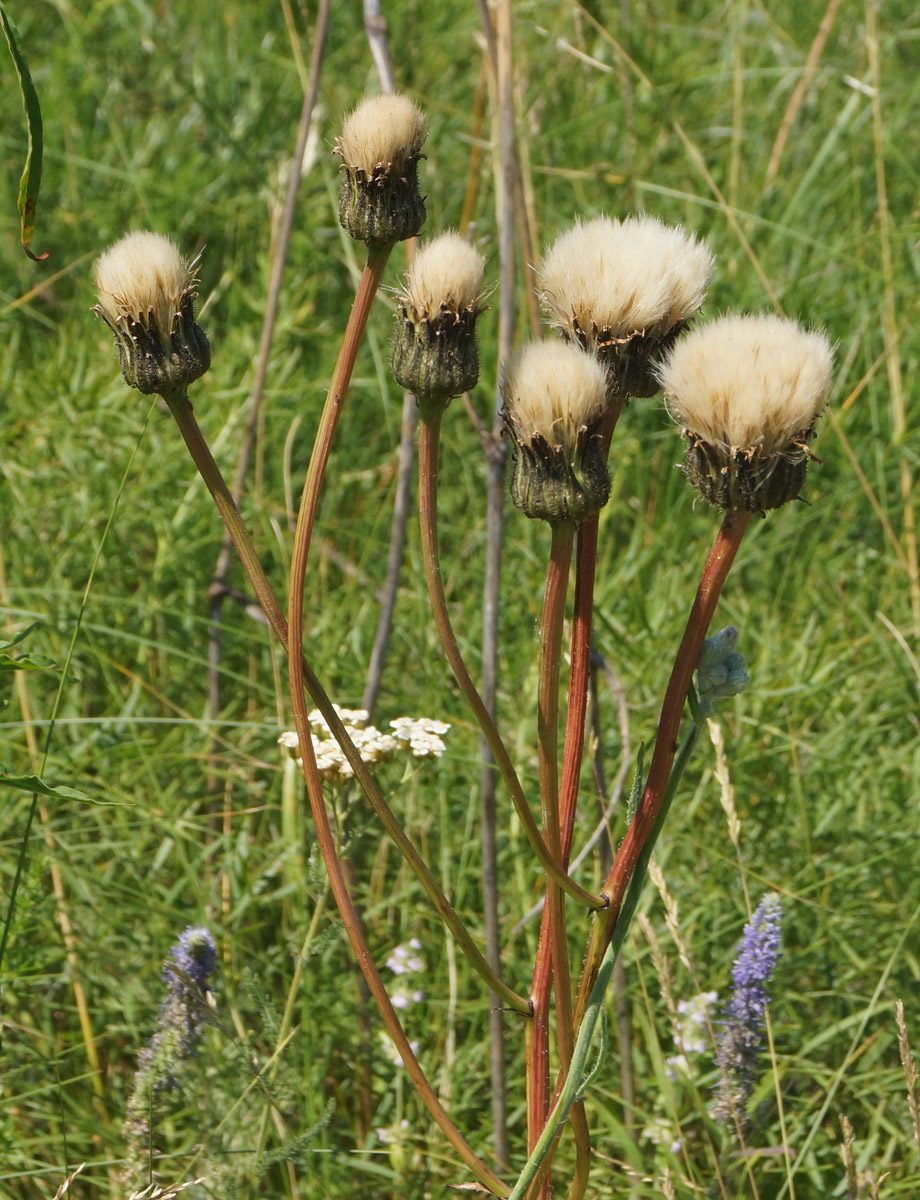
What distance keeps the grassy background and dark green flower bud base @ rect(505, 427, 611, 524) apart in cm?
65

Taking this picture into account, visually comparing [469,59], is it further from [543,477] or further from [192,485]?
[543,477]

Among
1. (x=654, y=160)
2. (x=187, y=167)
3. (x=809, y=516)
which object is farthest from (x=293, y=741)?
(x=654, y=160)

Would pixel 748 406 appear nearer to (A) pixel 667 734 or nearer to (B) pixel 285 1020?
(A) pixel 667 734

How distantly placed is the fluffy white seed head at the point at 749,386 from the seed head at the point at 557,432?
64 mm

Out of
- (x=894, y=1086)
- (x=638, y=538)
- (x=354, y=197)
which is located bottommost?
(x=894, y=1086)

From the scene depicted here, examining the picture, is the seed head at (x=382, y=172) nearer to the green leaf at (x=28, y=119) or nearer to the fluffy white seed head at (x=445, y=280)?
the fluffy white seed head at (x=445, y=280)

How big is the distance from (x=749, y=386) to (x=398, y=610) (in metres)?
1.61

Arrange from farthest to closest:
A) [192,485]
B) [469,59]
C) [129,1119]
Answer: [469,59], [192,485], [129,1119]

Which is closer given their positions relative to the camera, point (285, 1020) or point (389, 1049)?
point (285, 1020)

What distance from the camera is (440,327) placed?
3.05ft

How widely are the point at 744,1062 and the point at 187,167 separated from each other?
7.57ft


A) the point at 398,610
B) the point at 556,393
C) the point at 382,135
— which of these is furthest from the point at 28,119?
the point at 398,610

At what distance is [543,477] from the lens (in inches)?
35.5

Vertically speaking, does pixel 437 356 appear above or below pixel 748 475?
above
